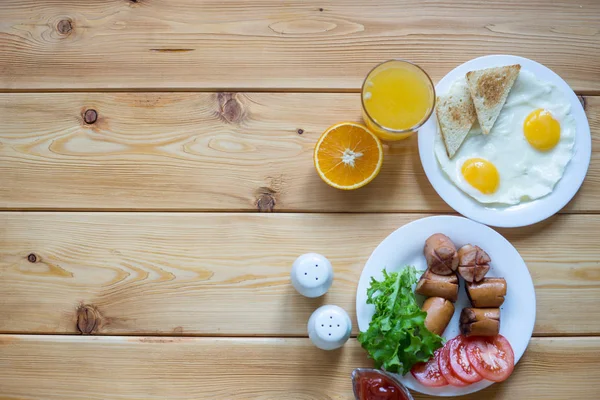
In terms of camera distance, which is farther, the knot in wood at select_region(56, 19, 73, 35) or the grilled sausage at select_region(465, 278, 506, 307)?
the knot in wood at select_region(56, 19, 73, 35)

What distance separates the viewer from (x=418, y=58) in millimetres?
1630

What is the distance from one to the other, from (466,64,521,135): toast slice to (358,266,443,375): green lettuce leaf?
1.61ft

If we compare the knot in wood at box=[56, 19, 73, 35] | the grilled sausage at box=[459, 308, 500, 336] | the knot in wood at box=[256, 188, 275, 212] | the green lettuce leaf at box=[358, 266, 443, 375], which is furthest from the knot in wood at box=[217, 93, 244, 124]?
the grilled sausage at box=[459, 308, 500, 336]

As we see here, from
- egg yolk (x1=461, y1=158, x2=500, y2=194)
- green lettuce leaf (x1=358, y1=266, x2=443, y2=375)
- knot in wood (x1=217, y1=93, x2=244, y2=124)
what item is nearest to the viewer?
green lettuce leaf (x1=358, y1=266, x2=443, y2=375)

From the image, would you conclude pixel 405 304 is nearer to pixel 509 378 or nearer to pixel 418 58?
pixel 509 378

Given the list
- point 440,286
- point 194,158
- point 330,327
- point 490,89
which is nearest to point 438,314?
point 440,286

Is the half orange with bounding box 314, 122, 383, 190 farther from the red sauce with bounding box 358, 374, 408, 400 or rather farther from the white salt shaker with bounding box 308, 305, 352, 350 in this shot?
the red sauce with bounding box 358, 374, 408, 400

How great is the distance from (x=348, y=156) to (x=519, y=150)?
1.59 ft

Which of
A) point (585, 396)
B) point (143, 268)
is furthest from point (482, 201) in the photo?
point (143, 268)

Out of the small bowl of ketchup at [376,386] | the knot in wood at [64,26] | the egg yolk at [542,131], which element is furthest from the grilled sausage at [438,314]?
the knot in wood at [64,26]

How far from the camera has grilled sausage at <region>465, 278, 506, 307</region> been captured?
1.48 m

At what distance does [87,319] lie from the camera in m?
1.60

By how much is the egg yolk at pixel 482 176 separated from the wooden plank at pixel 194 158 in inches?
4.5

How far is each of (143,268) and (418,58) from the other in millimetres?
1025
